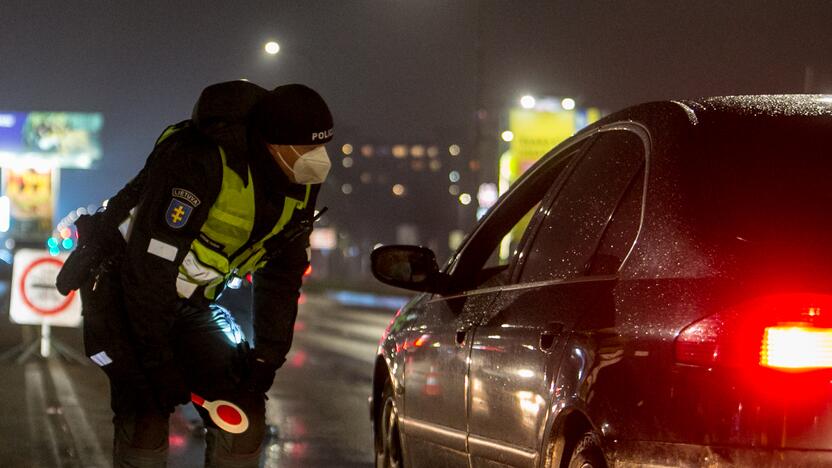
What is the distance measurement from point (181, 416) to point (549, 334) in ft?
23.0

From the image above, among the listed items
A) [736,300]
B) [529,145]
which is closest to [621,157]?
[736,300]

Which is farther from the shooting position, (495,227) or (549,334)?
(495,227)

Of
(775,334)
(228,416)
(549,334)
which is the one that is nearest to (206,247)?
(228,416)

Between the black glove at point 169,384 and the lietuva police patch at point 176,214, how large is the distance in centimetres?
45

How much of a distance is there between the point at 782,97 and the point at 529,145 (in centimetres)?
3708

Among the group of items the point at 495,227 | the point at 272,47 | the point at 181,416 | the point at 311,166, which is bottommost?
the point at 181,416

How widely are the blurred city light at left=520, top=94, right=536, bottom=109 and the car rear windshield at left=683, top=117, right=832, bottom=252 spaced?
37.3m

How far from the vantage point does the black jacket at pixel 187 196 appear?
4.82 meters

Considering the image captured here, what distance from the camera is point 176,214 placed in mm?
4805

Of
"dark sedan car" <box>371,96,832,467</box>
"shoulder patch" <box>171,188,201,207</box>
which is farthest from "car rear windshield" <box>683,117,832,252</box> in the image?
"shoulder patch" <box>171,188,201,207</box>

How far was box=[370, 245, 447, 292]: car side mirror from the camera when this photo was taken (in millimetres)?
5648

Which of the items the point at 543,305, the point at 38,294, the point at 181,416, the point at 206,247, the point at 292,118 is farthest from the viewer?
the point at 38,294

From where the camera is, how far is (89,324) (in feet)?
16.5

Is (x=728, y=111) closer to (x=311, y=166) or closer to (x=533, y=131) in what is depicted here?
(x=311, y=166)
